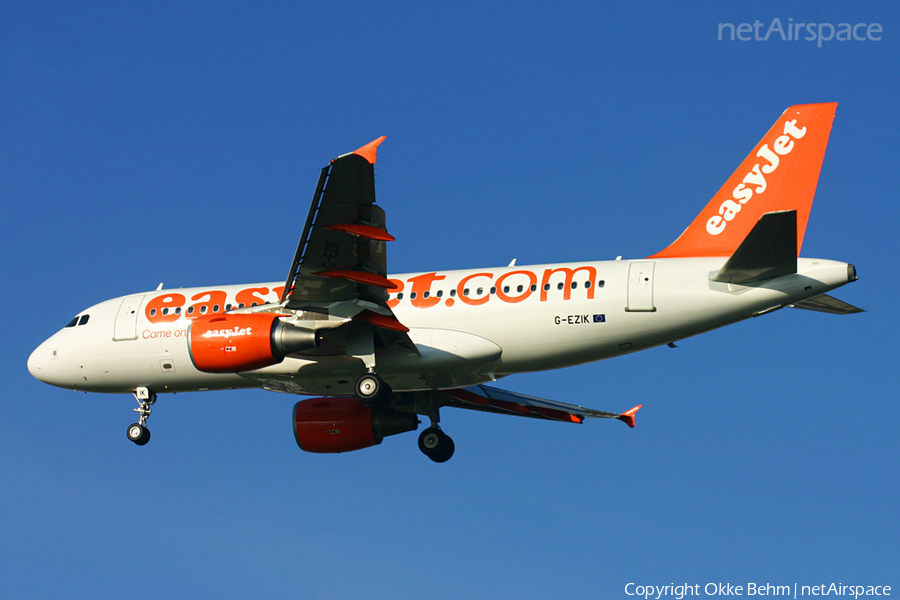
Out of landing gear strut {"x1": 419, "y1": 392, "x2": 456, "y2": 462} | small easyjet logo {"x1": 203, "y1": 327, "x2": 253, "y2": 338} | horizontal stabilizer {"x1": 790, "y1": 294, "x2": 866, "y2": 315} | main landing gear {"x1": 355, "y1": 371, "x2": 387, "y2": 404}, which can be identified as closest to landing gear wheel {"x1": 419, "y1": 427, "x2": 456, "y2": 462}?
landing gear strut {"x1": 419, "y1": 392, "x2": 456, "y2": 462}

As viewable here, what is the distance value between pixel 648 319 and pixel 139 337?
1267 centimetres

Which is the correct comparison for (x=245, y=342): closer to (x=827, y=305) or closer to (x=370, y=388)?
(x=370, y=388)

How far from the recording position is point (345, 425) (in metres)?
26.2

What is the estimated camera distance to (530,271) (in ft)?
76.9

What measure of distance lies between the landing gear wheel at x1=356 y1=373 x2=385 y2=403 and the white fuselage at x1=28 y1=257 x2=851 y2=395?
0.55 metres

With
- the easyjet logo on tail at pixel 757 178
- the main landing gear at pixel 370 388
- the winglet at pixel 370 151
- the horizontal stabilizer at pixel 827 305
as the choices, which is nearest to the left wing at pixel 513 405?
the main landing gear at pixel 370 388

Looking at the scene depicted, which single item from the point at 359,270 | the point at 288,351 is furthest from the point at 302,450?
the point at 359,270

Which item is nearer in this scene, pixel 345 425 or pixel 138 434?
pixel 138 434

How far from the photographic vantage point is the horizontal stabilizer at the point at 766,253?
19578 millimetres

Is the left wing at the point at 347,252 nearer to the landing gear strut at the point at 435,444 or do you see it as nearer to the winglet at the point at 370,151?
the winglet at the point at 370,151

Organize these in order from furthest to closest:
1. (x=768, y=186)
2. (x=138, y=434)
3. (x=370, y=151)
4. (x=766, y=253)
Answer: (x=138, y=434)
(x=768, y=186)
(x=766, y=253)
(x=370, y=151)

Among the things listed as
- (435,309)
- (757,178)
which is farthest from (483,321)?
(757,178)

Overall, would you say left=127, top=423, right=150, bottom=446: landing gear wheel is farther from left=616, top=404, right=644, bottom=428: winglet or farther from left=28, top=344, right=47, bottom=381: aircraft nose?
left=616, top=404, right=644, bottom=428: winglet

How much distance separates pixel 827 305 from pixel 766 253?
2.53m
